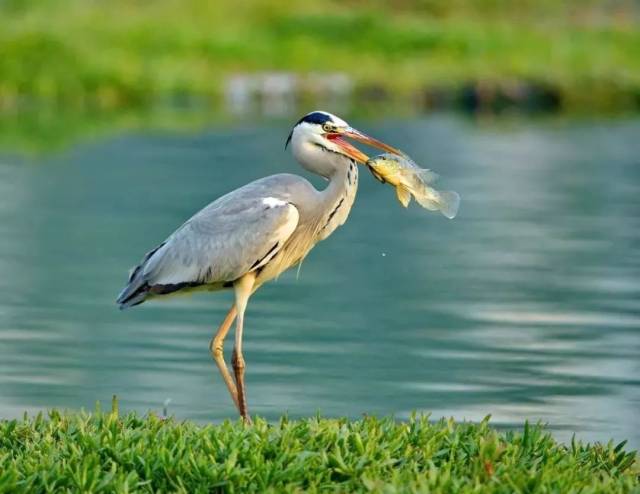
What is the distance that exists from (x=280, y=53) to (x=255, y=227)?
24.8 m

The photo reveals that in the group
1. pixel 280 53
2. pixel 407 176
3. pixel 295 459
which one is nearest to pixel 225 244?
pixel 407 176

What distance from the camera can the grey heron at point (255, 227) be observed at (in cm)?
708

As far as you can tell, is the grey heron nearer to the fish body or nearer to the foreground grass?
the fish body

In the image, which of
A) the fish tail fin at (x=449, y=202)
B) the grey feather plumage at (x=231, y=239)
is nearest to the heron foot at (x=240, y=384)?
the grey feather plumage at (x=231, y=239)

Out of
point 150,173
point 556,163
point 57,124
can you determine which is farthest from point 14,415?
point 57,124

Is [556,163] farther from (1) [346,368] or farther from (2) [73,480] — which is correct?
(2) [73,480]

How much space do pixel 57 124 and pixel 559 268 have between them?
12594mm

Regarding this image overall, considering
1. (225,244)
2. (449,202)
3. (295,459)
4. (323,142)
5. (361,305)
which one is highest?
(323,142)

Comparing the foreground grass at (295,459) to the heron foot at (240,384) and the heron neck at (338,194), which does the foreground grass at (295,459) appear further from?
the heron neck at (338,194)

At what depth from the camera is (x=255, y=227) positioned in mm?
7051

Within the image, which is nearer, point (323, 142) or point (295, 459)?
point (295, 459)

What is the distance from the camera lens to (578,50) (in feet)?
111

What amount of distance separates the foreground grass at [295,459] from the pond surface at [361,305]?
4.49 ft

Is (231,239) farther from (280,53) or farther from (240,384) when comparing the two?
(280,53)
